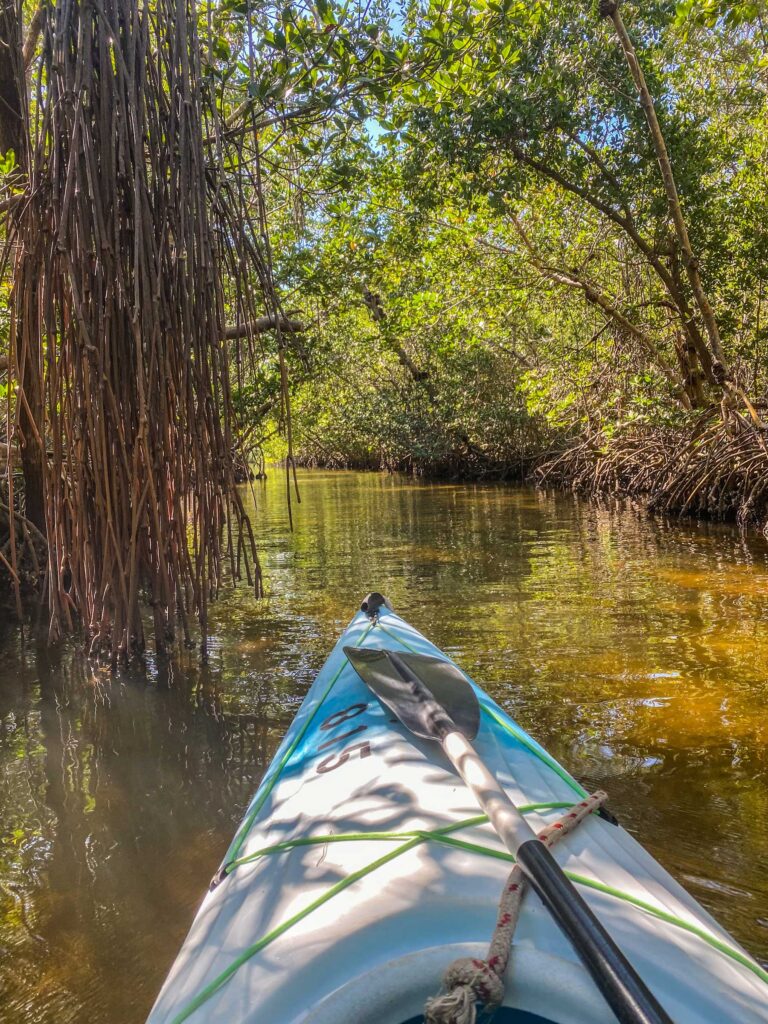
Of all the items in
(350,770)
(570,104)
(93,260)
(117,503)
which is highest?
(570,104)

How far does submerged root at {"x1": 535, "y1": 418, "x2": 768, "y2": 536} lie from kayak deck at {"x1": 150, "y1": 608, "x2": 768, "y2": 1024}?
27.6 ft

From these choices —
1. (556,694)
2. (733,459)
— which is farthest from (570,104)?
(556,694)

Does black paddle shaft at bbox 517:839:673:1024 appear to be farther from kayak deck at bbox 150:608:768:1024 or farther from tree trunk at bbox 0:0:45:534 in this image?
tree trunk at bbox 0:0:45:534

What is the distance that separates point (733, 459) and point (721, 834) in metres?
8.29

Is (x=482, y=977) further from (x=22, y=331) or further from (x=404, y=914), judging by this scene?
(x=22, y=331)

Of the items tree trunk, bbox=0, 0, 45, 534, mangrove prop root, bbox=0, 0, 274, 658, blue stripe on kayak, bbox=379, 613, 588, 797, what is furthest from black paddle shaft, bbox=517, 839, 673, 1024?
tree trunk, bbox=0, 0, 45, 534

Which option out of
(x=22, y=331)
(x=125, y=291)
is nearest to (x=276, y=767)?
(x=125, y=291)

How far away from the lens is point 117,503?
3.27 meters

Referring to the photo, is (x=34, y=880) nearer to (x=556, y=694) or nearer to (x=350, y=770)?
(x=350, y=770)

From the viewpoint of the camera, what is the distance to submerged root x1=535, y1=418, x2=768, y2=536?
381 inches

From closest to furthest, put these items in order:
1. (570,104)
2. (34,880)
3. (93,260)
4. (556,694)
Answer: (34,880) → (93,260) → (556,694) → (570,104)

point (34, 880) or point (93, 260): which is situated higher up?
point (93, 260)

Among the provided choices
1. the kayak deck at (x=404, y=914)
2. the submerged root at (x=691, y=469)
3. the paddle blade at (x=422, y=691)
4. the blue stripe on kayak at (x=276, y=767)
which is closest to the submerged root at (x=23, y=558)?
the blue stripe on kayak at (x=276, y=767)

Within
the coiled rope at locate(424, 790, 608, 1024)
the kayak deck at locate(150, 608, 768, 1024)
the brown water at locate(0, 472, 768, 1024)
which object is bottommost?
the brown water at locate(0, 472, 768, 1024)
